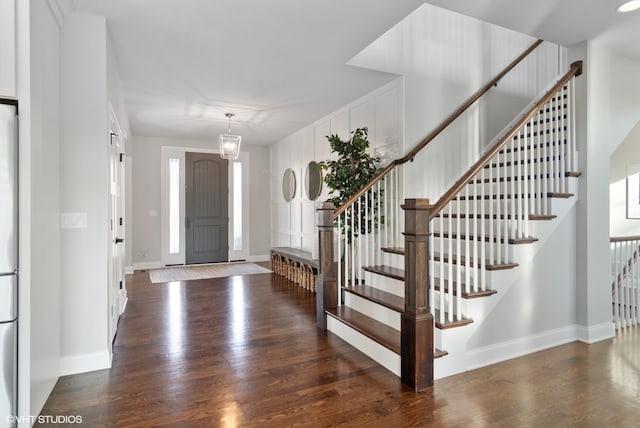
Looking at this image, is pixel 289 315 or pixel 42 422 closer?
pixel 42 422

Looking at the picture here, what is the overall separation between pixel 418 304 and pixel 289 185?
16.7 feet

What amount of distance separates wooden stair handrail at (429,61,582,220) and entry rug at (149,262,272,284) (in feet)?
15.3

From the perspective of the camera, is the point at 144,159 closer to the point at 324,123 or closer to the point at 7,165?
the point at 324,123

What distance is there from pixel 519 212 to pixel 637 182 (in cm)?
378

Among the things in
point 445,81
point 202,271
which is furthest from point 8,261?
point 202,271

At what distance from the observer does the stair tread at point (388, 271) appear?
10.9 ft

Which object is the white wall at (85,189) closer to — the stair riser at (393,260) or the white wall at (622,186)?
the stair riser at (393,260)

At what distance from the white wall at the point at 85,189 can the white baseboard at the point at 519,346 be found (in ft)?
9.21

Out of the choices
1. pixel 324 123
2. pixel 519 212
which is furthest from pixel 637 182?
pixel 324 123

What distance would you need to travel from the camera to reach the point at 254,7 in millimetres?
2617

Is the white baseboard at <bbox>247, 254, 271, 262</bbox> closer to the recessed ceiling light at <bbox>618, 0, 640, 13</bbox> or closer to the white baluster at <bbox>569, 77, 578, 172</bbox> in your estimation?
the white baluster at <bbox>569, 77, 578, 172</bbox>

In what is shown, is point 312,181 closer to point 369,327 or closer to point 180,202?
point 180,202

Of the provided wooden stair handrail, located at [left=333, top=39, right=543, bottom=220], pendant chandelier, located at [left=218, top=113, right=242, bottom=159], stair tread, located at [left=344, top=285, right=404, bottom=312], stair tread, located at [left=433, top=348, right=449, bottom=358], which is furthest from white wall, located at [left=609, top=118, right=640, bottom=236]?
pendant chandelier, located at [left=218, top=113, right=242, bottom=159]

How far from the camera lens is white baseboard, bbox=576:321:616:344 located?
10.5ft
